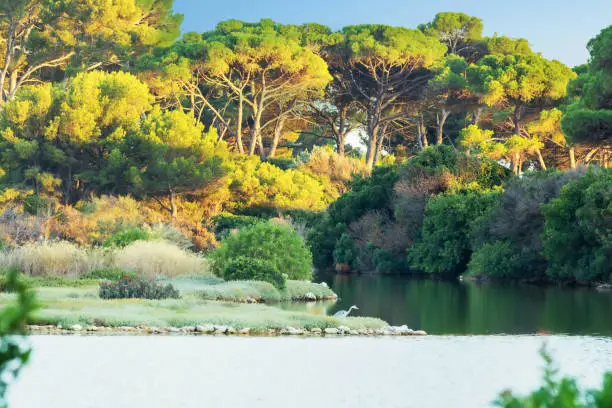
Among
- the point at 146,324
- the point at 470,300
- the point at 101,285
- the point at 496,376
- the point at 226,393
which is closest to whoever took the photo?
the point at 226,393

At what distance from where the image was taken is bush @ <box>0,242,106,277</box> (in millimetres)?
18938

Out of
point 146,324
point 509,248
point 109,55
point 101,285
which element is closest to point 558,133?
point 509,248

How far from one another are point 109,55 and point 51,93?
8.84m

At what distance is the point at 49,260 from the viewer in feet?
62.8

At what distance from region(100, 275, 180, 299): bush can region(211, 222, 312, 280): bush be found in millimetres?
4438

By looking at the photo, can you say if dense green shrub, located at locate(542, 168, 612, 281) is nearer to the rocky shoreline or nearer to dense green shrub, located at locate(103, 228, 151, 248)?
dense green shrub, located at locate(103, 228, 151, 248)

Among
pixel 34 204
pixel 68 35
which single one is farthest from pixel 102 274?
pixel 68 35

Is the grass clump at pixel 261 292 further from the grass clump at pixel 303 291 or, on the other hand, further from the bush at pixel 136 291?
the bush at pixel 136 291

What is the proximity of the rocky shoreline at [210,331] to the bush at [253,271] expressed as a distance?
20.7 feet

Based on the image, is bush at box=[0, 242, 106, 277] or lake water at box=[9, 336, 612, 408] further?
bush at box=[0, 242, 106, 277]

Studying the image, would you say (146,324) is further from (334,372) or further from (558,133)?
(558,133)

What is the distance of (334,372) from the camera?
28.3 ft

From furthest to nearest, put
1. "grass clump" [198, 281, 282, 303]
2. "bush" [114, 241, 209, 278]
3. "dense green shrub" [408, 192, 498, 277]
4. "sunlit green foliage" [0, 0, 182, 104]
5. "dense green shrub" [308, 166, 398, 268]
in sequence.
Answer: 1. "sunlit green foliage" [0, 0, 182, 104]
2. "dense green shrub" [308, 166, 398, 268]
3. "dense green shrub" [408, 192, 498, 277]
4. "bush" [114, 241, 209, 278]
5. "grass clump" [198, 281, 282, 303]

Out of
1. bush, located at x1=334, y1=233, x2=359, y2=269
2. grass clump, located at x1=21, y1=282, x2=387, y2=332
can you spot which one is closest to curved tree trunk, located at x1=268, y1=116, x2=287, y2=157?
bush, located at x1=334, y1=233, x2=359, y2=269
